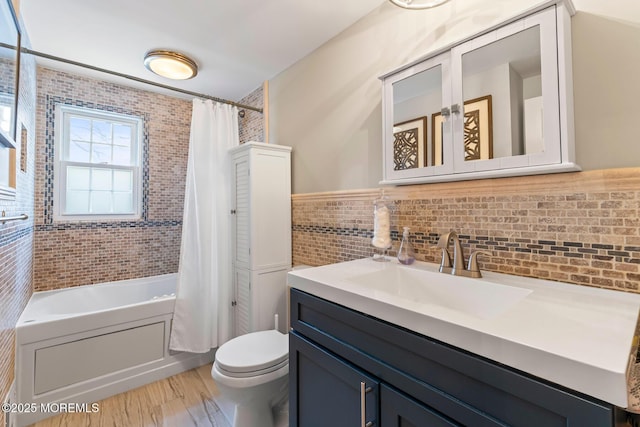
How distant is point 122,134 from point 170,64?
3.81 feet

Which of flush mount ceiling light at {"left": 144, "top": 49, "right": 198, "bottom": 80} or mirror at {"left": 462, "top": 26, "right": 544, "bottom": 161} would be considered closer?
mirror at {"left": 462, "top": 26, "right": 544, "bottom": 161}

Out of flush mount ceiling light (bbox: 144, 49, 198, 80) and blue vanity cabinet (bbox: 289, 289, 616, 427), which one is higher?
flush mount ceiling light (bbox: 144, 49, 198, 80)

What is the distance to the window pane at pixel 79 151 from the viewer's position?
2.74 m

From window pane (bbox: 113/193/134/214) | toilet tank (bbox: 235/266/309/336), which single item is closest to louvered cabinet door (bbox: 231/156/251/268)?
toilet tank (bbox: 235/266/309/336)

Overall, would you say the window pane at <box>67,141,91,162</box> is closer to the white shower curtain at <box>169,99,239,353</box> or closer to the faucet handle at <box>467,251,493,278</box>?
the white shower curtain at <box>169,99,239,353</box>

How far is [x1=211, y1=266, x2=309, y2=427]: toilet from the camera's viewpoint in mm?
1478

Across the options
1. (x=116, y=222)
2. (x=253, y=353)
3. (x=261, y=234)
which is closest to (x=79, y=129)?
(x=116, y=222)

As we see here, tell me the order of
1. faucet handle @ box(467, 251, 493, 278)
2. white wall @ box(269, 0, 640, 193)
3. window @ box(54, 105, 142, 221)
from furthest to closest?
1. window @ box(54, 105, 142, 221)
2. faucet handle @ box(467, 251, 493, 278)
3. white wall @ box(269, 0, 640, 193)

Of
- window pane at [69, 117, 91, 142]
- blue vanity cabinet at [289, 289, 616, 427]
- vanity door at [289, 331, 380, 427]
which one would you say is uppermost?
window pane at [69, 117, 91, 142]

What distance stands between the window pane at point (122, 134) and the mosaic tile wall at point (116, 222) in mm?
168

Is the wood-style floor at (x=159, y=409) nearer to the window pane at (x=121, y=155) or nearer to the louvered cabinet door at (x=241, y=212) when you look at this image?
the louvered cabinet door at (x=241, y=212)

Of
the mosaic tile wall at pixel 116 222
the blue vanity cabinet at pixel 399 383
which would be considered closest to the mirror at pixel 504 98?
the blue vanity cabinet at pixel 399 383

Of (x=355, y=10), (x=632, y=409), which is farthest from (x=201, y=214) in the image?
(x=632, y=409)

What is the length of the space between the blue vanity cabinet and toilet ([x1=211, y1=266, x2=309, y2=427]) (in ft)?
1.20
